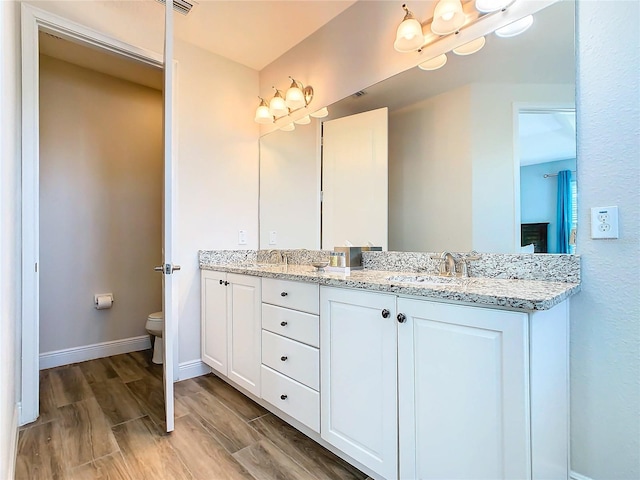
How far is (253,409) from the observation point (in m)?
1.94

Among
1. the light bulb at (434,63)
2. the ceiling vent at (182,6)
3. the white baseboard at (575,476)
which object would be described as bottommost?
the white baseboard at (575,476)

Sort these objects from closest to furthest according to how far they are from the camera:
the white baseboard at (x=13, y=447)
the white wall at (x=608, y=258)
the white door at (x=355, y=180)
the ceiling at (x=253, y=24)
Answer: the white wall at (x=608, y=258) < the white baseboard at (x=13, y=447) < the white door at (x=355, y=180) < the ceiling at (x=253, y=24)

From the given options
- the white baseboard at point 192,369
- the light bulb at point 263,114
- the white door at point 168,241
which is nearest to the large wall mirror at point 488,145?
the light bulb at point 263,114

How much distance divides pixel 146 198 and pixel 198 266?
3.75 ft

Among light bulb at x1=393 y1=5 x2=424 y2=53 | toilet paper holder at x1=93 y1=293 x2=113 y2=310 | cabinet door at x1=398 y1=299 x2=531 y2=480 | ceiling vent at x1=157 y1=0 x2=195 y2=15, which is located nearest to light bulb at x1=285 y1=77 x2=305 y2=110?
ceiling vent at x1=157 y1=0 x2=195 y2=15

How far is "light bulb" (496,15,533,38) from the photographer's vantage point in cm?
138

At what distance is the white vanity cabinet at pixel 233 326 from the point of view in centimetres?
191

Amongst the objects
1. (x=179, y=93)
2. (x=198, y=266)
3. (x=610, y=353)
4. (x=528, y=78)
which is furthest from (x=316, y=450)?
(x=179, y=93)

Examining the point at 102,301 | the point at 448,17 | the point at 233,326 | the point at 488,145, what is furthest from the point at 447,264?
the point at 102,301

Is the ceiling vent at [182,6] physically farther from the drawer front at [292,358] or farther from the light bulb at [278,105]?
the drawer front at [292,358]

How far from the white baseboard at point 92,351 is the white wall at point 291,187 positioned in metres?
1.53

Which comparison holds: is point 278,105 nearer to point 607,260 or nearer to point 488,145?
point 488,145

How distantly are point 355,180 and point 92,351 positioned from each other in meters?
2.71

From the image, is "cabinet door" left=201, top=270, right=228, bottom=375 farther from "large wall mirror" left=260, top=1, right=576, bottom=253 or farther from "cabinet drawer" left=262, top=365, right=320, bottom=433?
"large wall mirror" left=260, top=1, right=576, bottom=253
